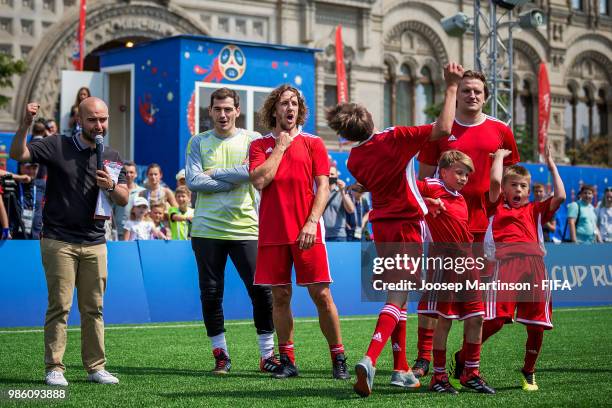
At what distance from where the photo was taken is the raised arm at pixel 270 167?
7539 mm

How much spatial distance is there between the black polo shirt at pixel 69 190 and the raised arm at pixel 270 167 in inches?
41.9

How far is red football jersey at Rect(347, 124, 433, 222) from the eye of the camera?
7.00 m

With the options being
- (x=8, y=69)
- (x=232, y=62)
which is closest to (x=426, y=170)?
(x=232, y=62)

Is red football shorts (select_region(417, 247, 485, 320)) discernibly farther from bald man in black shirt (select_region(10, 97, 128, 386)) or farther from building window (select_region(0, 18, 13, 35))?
building window (select_region(0, 18, 13, 35))

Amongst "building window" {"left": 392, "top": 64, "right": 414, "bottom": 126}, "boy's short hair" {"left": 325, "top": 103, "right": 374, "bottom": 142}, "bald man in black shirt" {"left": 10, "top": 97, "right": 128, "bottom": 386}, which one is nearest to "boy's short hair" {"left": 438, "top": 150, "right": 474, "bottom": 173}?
"boy's short hair" {"left": 325, "top": 103, "right": 374, "bottom": 142}

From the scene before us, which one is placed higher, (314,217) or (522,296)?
(314,217)

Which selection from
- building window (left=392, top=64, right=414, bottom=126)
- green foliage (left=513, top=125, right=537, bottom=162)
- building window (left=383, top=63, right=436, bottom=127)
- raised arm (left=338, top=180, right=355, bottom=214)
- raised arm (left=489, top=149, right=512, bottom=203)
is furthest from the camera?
building window (left=392, top=64, right=414, bottom=126)

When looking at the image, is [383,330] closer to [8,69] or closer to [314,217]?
[314,217]

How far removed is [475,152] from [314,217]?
4.33 feet

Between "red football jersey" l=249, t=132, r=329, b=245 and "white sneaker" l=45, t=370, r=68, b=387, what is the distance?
1.74 meters

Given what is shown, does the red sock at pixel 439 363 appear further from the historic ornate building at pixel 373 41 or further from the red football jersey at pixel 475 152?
the historic ornate building at pixel 373 41

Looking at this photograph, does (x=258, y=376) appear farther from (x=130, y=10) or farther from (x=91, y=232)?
(x=130, y=10)

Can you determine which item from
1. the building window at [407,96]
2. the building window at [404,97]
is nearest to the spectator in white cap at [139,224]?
the building window at [407,96]

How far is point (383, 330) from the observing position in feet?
21.8
